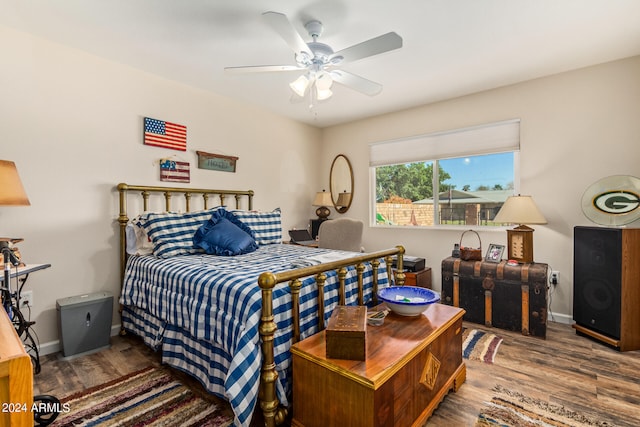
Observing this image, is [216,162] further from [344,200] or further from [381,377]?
[381,377]

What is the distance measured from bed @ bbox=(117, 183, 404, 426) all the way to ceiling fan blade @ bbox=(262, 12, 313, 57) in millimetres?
1352

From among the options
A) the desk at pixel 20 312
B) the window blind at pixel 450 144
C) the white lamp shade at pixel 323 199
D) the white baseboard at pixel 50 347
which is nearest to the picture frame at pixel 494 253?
the window blind at pixel 450 144

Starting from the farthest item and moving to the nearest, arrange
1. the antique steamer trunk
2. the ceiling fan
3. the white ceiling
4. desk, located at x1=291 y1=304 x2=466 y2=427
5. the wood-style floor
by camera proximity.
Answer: the antique steamer trunk, the white ceiling, the ceiling fan, the wood-style floor, desk, located at x1=291 y1=304 x2=466 y2=427

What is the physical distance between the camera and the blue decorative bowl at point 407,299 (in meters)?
1.74

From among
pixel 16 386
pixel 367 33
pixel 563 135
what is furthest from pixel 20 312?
pixel 563 135

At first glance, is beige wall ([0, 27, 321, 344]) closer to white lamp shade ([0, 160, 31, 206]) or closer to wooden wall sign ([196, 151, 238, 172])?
wooden wall sign ([196, 151, 238, 172])

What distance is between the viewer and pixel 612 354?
2.33m

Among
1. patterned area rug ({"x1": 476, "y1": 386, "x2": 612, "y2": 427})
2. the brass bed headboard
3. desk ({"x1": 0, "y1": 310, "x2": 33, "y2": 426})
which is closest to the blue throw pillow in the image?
the brass bed headboard

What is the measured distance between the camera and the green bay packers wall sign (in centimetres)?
244

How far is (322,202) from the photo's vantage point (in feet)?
14.5

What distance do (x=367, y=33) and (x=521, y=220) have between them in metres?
2.07

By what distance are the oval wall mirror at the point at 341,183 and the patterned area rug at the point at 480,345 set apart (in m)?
2.36

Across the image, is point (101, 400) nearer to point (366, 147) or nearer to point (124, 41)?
point (124, 41)

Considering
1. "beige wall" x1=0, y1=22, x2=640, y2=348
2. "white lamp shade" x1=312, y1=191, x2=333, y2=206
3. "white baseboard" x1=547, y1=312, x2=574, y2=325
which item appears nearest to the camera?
"beige wall" x1=0, y1=22, x2=640, y2=348
